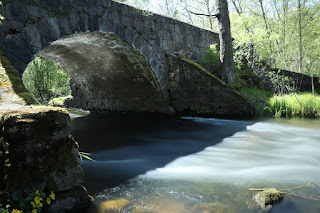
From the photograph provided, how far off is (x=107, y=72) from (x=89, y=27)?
11.9ft

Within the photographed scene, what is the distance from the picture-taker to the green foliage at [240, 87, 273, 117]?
25.7ft

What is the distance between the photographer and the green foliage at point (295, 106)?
741 centimetres

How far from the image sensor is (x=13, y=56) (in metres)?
4.55

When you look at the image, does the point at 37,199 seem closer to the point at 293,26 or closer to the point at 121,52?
the point at 121,52

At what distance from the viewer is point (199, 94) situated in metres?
8.04

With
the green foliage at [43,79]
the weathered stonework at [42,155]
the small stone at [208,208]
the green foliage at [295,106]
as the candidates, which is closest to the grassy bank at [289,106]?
the green foliage at [295,106]

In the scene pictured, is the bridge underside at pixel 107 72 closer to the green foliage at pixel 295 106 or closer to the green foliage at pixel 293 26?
the green foliage at pixel 295 106

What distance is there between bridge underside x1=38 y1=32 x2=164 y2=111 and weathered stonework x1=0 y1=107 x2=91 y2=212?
4454 mm

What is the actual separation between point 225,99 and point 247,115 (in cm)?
82

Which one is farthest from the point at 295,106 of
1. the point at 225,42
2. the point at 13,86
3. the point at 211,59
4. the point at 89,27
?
the point at 13,86

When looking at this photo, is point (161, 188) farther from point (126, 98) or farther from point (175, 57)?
point (126, 98)

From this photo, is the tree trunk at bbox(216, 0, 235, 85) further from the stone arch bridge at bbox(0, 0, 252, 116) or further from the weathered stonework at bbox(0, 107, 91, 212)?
the weathered stonework at bbox(0, 107, 91, 212)

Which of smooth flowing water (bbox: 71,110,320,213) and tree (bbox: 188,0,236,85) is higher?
tree (bbox: 188,0,236,85)

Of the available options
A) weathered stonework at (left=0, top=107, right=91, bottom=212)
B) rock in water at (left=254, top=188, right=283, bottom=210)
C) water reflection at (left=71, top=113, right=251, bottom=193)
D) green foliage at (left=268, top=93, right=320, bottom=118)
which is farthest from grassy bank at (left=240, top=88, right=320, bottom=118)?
weathered stonework at (left=0, top=107, right=91, bottom=212)
